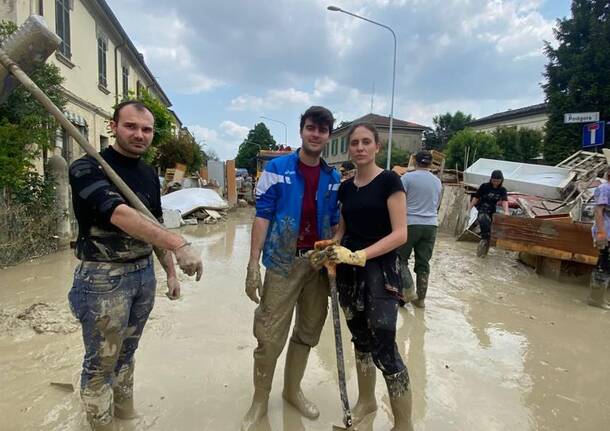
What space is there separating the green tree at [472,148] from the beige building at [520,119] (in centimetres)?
490

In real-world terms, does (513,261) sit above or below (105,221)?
below

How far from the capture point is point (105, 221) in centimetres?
194

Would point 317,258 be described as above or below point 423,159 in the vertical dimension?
below

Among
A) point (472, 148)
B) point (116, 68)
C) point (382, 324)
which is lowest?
point (382, 324)

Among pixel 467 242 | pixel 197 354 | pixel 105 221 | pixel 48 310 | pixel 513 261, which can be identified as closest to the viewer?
pixel 105 221

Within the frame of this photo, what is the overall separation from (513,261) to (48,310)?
6.91 metres

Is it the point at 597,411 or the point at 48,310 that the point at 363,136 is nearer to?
the point at 597,411

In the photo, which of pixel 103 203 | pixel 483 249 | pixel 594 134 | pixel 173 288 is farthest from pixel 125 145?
pixel 594 134

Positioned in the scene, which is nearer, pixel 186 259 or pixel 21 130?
pixel 186 259

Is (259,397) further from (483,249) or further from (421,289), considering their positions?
(483,249)

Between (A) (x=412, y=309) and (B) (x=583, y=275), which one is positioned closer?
(A) (x=412, y=309)

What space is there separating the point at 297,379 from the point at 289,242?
35.2 inches

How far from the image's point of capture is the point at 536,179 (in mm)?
10930

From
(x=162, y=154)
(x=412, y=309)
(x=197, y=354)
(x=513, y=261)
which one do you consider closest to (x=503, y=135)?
(x=162, y=154)
